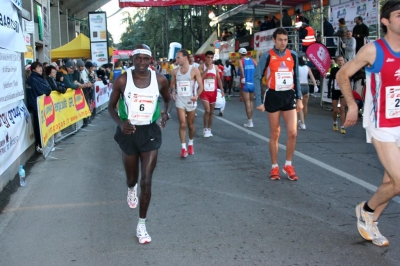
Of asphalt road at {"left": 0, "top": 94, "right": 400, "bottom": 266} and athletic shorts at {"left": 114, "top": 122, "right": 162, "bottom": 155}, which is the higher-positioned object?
athletic shorts at {"left": 114, "top": 122, "right": 162, "bottom": 155}

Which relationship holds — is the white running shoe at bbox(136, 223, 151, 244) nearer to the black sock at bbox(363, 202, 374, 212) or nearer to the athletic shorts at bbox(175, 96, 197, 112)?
the black sock at bbox(363, 202, 374, 212)

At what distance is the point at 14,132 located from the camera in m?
8.05

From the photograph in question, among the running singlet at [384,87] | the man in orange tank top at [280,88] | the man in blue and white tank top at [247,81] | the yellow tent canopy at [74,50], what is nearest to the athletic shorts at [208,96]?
the man in blue and white tank top at [247,81]

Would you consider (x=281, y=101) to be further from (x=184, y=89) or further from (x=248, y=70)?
(x=248, y=70)

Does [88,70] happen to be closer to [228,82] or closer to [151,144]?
[228,82]

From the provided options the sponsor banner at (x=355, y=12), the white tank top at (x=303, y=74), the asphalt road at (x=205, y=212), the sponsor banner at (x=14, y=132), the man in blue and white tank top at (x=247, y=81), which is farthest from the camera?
the sponsor banner at (x=355, y=12)

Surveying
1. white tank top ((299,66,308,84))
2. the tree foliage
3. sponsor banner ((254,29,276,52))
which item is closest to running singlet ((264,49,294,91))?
white tank top ((299,66,308,84))

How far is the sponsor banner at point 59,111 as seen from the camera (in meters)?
9.95

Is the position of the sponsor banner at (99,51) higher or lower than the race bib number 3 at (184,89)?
higher

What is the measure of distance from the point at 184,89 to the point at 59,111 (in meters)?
3.47

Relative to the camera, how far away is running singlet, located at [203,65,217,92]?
12.0 meters

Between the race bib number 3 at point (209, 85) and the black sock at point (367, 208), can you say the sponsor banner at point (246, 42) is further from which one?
the black sock at point (367, 208)

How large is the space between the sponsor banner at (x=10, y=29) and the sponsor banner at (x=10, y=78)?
0.39 ft

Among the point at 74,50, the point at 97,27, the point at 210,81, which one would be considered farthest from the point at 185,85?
the point at 74,50
